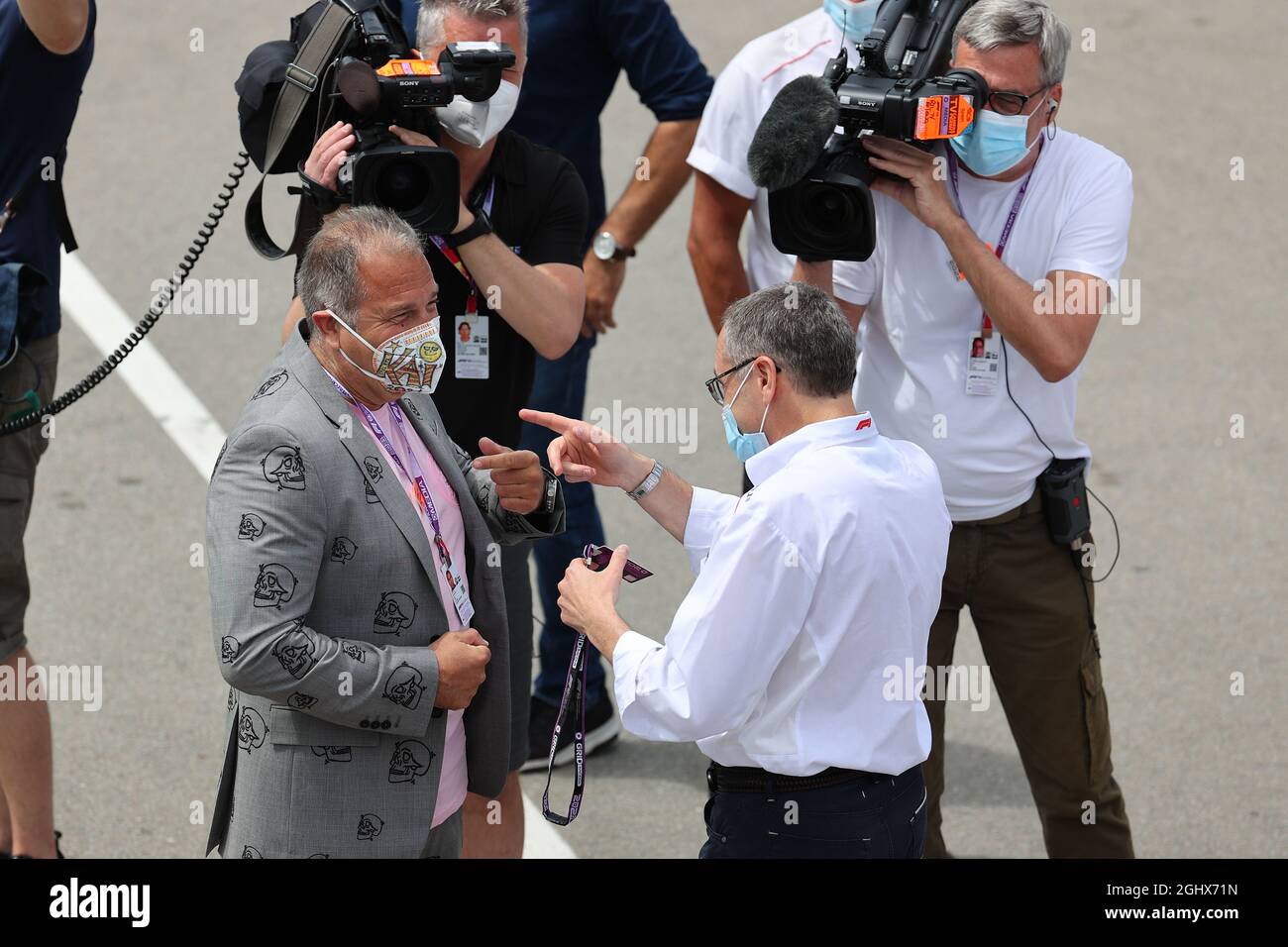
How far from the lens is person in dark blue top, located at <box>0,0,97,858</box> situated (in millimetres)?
4258

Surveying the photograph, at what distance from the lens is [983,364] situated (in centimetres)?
413

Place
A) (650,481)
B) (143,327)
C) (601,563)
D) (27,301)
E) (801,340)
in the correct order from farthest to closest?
(143,327) → (27,301) → (650,481) → (601,563) → (801,340)

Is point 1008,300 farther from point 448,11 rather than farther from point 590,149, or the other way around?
point 590,149

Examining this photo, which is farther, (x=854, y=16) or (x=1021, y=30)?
(x=854, y=16)

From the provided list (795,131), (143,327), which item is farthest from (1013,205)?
(143,327)

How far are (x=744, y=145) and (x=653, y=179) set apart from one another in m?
0.85

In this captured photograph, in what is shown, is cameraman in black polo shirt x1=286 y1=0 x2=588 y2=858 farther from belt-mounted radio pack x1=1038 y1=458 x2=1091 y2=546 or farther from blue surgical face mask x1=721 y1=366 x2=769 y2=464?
belt-mounted radio pack x1=1038 y1=458 x2=1091 y2=546

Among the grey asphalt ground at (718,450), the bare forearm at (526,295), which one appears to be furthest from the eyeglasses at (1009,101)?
the grey asphalt ground at (718,450)

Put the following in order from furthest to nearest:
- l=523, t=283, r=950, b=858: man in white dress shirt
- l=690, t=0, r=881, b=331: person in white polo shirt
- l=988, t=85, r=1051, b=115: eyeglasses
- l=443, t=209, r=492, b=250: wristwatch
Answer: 1. l=690, t=0, r=881, b=331: person in white polo shirt
2. l=443, t=209, r=492, b=250: wristwatch
3. l=988, t=85, r=1051, b=115: eyeglasses
4. l=523, t=283, r=950, b=858: man in white dress shirt

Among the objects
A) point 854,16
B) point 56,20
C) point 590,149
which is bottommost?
point 590,149

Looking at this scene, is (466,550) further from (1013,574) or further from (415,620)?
(1013,574)

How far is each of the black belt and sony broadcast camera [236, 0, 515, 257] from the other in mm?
1481

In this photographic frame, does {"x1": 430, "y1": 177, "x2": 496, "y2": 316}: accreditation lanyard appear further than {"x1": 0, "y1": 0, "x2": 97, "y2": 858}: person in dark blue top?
No

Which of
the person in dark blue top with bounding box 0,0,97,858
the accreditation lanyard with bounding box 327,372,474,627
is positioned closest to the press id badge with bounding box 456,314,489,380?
the accreditation lanyard with bounding box 327,372,474,627
